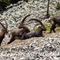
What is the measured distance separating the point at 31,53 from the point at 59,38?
201 centimetres

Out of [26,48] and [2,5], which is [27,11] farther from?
[26,48]

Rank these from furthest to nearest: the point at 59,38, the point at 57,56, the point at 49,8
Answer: the point at 49,8, the point at 59,38, the point at 57,56

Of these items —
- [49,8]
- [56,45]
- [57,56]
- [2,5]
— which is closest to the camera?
[57,56]

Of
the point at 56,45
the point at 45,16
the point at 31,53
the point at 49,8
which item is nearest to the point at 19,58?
the point at 31,53

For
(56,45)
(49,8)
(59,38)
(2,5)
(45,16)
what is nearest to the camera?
(56,45)

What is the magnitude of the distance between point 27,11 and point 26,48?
13205 mm

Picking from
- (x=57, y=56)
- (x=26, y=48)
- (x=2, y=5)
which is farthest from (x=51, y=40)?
(x=2, y=5)

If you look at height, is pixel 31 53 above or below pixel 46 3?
above

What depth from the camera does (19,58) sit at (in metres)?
10.9

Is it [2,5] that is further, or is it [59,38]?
[2,5]

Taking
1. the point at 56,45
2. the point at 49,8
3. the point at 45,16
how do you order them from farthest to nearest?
the point at 49,8, the point at 45,16, the point at 56,45

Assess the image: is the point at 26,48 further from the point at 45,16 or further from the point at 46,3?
the point at 46,3

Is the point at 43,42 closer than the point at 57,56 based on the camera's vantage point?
No

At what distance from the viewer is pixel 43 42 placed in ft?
41.1
